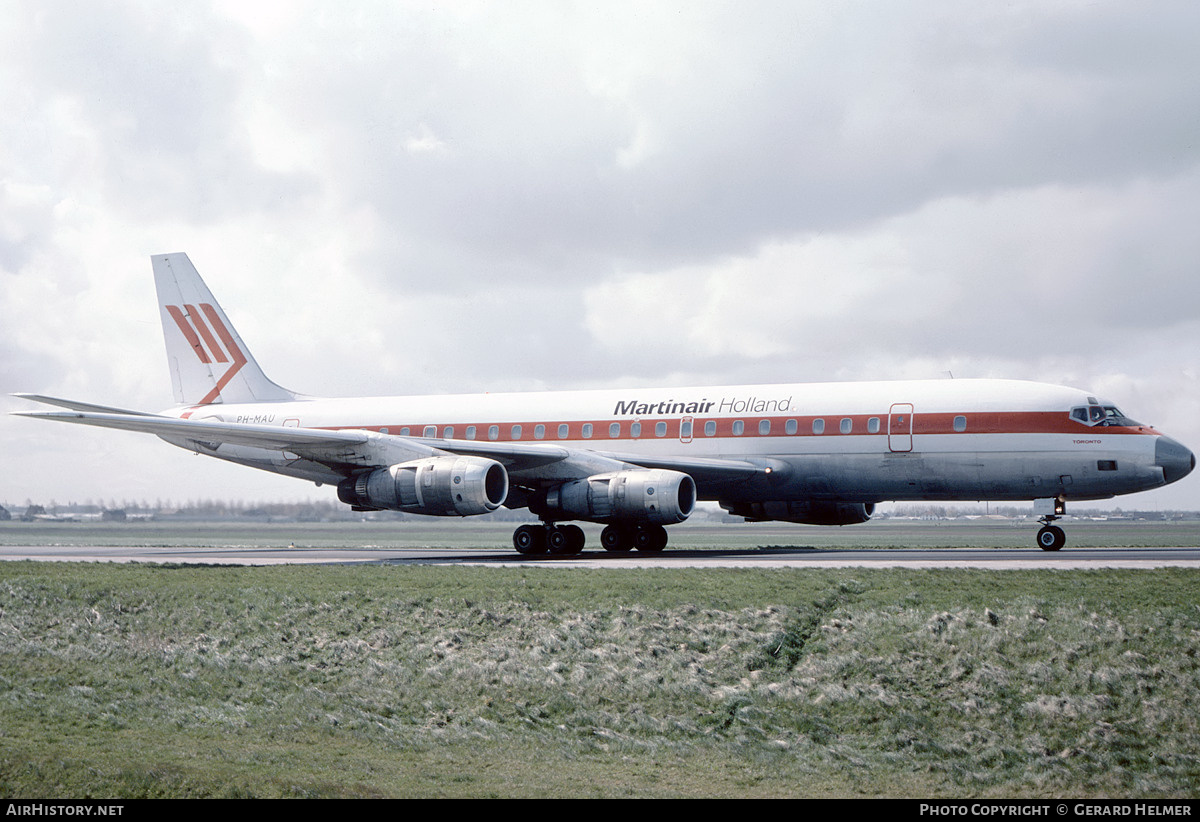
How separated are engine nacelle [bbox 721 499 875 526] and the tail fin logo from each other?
56.8 feet

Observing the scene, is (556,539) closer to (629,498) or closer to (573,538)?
(573,538)

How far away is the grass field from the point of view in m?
Answer: 11.2

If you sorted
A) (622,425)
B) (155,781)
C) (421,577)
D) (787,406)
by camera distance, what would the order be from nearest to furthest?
(155,781), (421,577), (787,406), (622,425)

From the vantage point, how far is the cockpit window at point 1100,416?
25.4 meters

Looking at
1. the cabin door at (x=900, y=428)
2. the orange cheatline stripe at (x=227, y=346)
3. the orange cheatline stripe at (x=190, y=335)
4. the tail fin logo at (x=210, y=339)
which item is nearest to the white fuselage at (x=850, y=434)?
the cabin door at (x=900, y=428)

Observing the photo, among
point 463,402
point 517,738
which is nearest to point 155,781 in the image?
point 517,738

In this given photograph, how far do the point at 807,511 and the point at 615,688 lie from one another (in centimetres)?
1685

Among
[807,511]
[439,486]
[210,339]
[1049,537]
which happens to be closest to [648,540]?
[807,511]

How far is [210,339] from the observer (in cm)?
3644

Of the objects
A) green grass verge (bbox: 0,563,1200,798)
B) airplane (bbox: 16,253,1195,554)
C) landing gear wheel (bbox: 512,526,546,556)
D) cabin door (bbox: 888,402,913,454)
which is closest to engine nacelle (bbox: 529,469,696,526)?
airplane (bbox: 16,253,1195,554)

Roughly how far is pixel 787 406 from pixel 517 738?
55.6 feet

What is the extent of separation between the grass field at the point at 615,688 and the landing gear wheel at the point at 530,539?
30.9 feet

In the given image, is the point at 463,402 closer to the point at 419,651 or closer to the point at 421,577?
→ the point at 421,577
